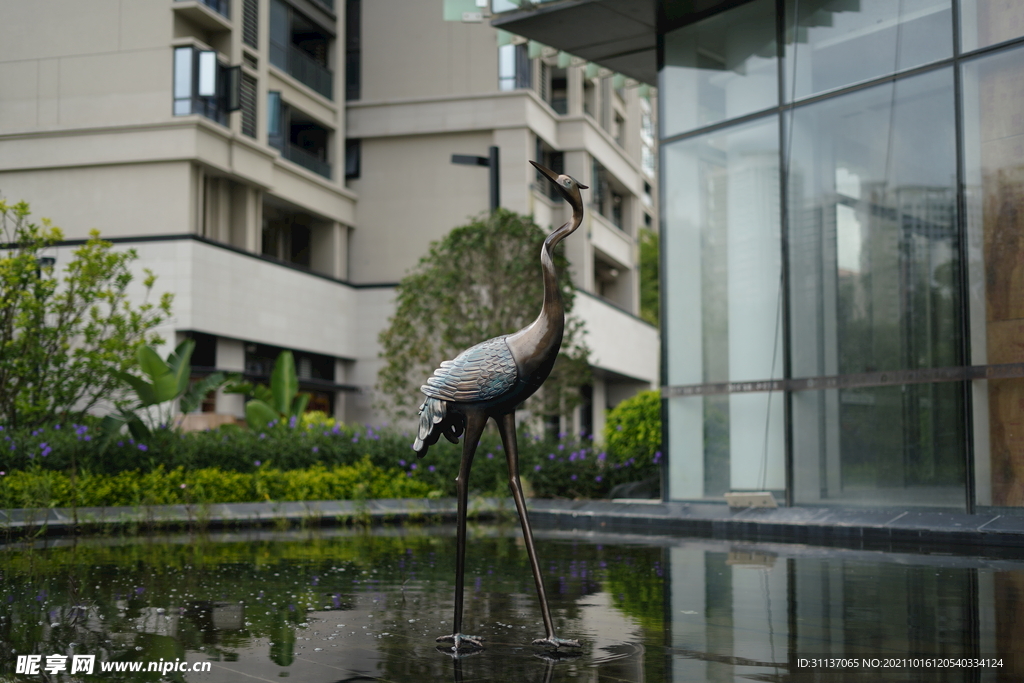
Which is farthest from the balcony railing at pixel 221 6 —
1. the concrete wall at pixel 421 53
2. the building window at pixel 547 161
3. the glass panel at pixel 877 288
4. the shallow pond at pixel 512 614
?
the shallow pond at pixel 512 614

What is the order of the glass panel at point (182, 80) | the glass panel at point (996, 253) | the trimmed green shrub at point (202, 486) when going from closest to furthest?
the glass panel at point (996, 253)
the trimmed green shrub at point (202, 486)
the glass panel at point (182, 80)

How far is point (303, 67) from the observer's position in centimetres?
3259

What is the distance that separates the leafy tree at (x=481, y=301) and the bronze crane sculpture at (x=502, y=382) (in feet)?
41.3

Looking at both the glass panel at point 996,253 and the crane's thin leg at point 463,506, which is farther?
the glass panel at point 996,253

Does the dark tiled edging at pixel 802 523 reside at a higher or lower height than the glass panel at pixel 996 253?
lower

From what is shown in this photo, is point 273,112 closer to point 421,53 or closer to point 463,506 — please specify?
point 421,53

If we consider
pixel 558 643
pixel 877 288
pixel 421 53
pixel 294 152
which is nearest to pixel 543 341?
pixel 558 643

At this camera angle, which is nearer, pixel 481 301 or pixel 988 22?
pixel 988 22

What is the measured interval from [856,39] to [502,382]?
10161 mm

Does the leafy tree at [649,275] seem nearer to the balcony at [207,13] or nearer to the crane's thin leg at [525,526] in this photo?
the balcony at [207,13]

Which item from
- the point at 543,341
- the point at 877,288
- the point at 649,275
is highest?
the point at 649,275

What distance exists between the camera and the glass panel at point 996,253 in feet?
37.9

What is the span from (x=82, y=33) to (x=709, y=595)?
22.7 metres

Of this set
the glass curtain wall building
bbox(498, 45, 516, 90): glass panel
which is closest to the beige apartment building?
bbox(498, 45, 516, 90): glass panel
